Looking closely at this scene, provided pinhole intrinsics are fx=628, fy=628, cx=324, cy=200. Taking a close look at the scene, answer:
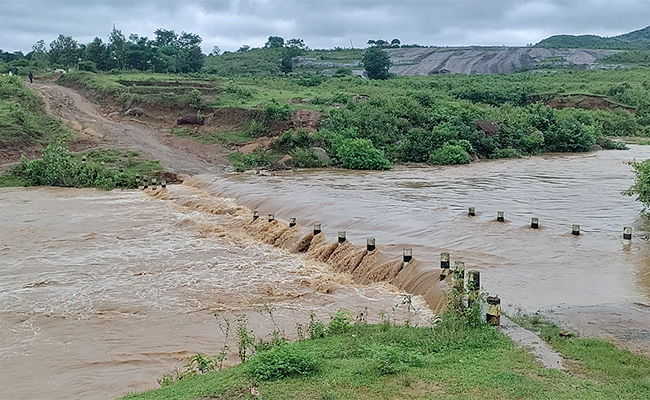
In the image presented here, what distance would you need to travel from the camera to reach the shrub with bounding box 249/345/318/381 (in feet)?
22.5

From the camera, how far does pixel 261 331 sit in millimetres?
10383

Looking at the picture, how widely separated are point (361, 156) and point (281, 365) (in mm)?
22877

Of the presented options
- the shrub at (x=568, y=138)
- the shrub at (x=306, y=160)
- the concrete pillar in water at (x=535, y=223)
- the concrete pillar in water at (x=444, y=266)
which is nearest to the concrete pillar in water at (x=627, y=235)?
the concrete pillar in water at (x=535, y=223)

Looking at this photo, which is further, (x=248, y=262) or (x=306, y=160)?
(x=306, y=160)

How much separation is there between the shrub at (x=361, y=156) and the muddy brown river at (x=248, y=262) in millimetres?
5003

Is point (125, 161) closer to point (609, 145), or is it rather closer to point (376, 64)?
point (609, 145)

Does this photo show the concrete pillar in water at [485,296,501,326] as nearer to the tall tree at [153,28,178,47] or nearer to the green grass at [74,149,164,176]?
the green grass at [74,149,164,176]

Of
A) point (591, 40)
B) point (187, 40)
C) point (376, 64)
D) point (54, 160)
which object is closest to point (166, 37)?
point (187, 40)

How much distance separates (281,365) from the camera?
690 centimetres

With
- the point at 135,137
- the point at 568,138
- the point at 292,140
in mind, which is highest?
the point at 135,137

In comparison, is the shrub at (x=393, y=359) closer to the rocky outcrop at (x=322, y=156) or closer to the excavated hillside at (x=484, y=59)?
the rocky outcrop at (x=322, y=156)

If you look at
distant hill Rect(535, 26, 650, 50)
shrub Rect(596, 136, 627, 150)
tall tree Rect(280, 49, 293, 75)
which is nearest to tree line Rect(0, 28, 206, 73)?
tall tree Rect(280, 49, 293, 75)

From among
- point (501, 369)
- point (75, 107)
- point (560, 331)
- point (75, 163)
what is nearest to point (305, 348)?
point (501, 369)

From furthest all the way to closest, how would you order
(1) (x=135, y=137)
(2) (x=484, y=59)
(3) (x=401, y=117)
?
(2) (x=484, y=59) < (1) (x=135, y=137) < (3) (x=401, y=117)
